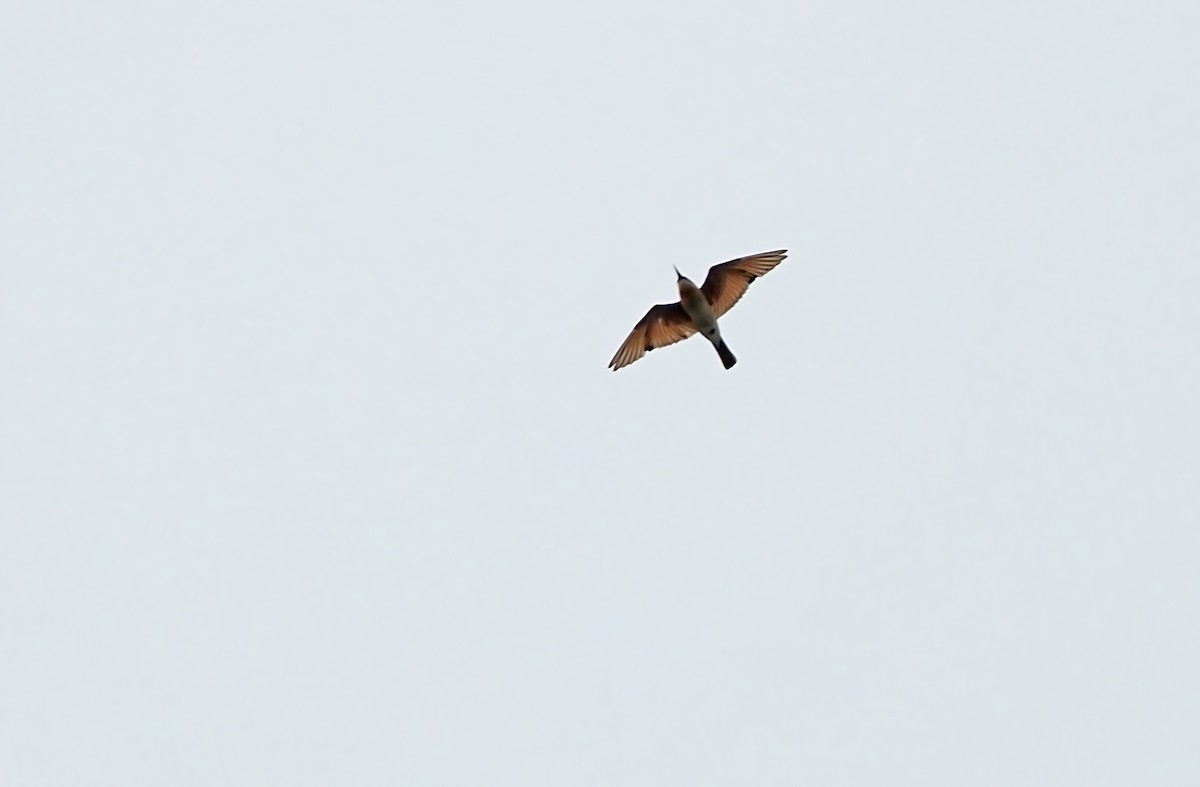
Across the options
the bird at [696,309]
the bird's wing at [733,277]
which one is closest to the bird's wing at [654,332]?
the bird at [696,309]

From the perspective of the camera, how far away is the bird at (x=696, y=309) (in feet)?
82.2

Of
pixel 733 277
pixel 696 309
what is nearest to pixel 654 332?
pixel 696 309

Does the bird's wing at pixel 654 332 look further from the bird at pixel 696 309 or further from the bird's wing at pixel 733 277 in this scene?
the bird's wing at pixel 733 277

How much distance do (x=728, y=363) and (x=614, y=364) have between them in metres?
2.44

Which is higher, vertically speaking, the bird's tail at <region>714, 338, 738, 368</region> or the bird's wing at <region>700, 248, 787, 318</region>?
the bird's wing at <region>700, 248, 787, 318</region>

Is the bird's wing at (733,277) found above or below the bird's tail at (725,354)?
above

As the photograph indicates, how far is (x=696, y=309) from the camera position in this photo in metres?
25.4

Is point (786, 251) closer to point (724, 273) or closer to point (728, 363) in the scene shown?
point (724, 273)

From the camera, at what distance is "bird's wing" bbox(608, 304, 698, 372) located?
25.9 meters

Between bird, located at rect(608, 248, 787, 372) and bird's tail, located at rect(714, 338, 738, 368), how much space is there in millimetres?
443

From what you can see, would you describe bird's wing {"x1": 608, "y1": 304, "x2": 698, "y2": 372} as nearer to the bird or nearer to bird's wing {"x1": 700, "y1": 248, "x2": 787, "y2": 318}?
the bird

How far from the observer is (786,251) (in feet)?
82.2

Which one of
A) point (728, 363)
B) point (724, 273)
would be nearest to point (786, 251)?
point (724, 273)

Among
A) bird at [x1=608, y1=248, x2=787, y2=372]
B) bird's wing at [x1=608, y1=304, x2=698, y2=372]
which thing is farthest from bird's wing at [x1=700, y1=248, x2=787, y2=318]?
bird's wing at [x1=608, y1=304, x2=698, y2=372]
